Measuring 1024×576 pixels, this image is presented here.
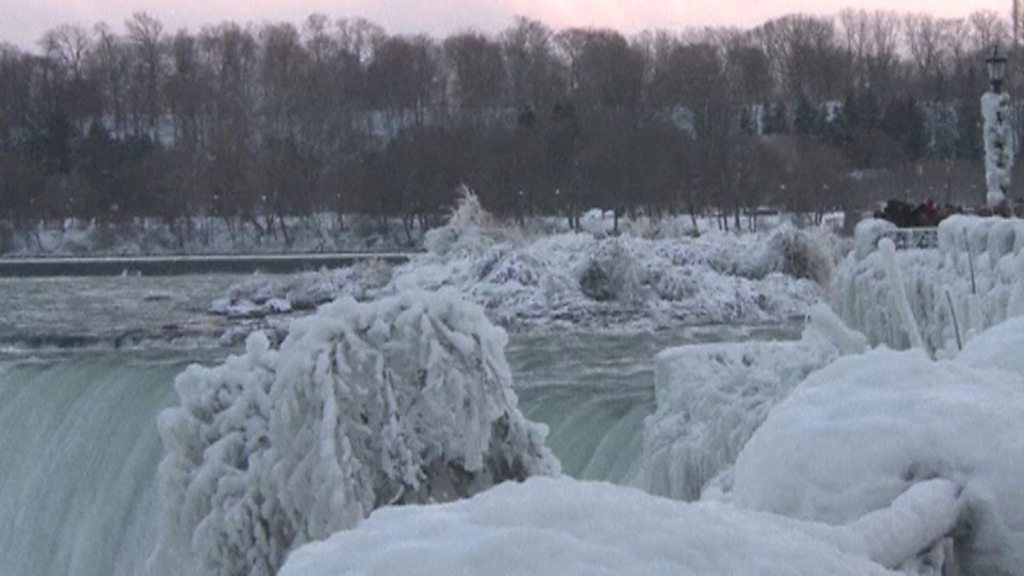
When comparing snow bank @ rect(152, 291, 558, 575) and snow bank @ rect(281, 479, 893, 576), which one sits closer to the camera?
snow bank @ rect(281, 479, 893, 576)

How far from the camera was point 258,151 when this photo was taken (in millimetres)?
63281

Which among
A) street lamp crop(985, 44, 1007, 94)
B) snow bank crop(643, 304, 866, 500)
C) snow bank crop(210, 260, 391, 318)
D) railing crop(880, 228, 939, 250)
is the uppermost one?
street lamp crop(985, 44, 1007, 94)

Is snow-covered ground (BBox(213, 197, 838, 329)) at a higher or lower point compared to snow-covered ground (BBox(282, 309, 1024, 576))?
lower

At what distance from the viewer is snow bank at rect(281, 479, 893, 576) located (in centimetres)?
182

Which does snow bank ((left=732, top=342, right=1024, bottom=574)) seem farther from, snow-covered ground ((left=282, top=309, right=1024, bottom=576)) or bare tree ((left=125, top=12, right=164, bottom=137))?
bare tree ((left=125, top=12, right=164, bottom=137))

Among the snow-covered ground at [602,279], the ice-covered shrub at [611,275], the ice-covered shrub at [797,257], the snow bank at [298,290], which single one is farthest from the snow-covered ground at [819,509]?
the snow bank at [298,290]

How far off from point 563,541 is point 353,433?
4368 millimetres

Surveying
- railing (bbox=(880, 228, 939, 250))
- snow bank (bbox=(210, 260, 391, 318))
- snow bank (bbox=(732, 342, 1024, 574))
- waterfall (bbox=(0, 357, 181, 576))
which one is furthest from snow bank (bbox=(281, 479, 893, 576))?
snow bank (bbox=(210, 260, 391, 318))

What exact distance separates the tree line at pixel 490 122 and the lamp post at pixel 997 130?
32837 millimetres

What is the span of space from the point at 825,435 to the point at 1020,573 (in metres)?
0.42

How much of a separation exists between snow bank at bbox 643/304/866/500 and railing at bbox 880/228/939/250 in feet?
12.0

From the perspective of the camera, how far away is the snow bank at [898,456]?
2785 mm

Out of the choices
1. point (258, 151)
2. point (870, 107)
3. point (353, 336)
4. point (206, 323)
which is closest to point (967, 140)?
point (870, 107)

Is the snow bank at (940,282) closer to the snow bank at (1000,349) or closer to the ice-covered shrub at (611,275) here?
the snow bank at (1000,349)
